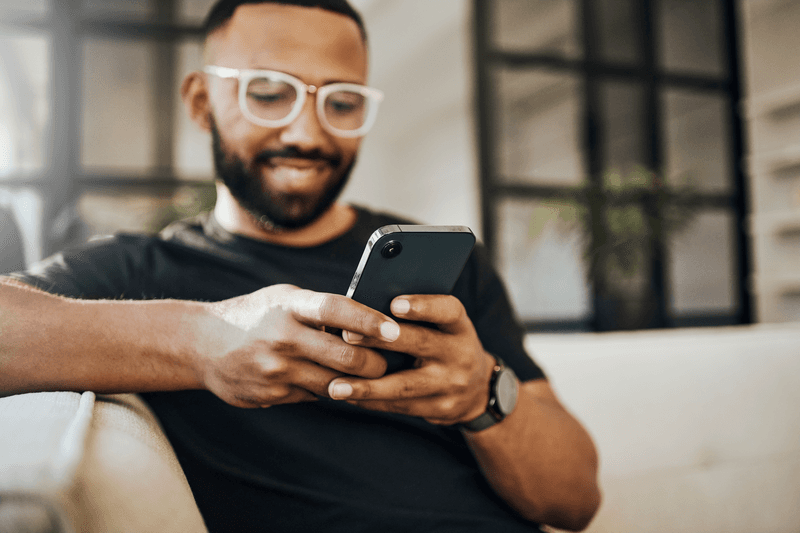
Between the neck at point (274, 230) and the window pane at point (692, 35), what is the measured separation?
15.7 ft

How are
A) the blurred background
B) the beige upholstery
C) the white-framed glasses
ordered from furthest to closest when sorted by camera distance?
the blurred background, the beige upholstery, the white-framed glasses

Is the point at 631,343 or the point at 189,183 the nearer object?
the point at 631,343

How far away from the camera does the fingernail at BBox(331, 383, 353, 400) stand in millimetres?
526

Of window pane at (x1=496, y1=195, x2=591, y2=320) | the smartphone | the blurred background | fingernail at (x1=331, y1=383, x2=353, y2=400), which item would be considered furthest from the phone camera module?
window pane at (x1=496, y1=195, x2=591, y2=320)

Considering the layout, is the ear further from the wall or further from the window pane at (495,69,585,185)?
the wall

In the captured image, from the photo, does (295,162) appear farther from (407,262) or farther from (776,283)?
(776,283)

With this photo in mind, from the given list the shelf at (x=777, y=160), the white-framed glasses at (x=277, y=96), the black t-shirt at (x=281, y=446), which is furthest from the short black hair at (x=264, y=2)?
the shelf at (x=777, y=160)

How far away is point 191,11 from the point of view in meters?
4.17

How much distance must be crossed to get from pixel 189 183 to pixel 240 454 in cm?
368

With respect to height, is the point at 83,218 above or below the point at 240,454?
above

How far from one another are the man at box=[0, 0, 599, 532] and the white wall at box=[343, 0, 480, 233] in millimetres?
4767

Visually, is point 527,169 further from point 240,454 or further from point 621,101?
point 240,454

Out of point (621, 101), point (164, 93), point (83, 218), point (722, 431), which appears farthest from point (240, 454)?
point (621, 101)

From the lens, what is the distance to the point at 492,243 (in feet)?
12.6
